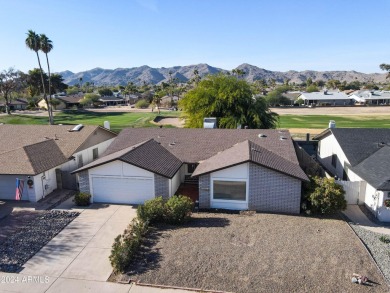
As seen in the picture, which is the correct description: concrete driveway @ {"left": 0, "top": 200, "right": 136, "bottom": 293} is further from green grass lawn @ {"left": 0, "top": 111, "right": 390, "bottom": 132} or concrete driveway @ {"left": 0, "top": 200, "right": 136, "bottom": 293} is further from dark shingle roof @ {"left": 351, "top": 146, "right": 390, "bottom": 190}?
green grass lawn @ {"left": 0, "top": 111, "right": 390, "bottom": 132}

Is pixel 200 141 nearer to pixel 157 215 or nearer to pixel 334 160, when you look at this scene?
pixel 157 215

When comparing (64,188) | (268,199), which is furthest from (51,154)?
(268,199)

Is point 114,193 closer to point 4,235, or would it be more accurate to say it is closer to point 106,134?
point 4,235

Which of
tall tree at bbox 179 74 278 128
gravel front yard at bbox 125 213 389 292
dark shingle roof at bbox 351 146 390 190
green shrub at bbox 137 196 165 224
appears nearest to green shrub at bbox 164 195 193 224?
green shrub at bbox 137 196 165 224

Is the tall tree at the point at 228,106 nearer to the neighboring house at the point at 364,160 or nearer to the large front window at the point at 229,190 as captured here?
the neighboring house at the point at 364,160

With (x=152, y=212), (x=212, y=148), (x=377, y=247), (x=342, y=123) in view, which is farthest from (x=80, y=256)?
(x=342, y=123)

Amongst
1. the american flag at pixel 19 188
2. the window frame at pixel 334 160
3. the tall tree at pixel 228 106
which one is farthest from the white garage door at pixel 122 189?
the tall tree at pixel 228 106
